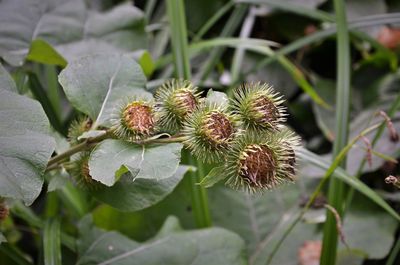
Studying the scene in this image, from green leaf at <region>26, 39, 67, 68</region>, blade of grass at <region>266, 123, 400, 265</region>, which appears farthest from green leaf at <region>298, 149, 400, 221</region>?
green leaf at <region>26, 39, 67, 68</region>

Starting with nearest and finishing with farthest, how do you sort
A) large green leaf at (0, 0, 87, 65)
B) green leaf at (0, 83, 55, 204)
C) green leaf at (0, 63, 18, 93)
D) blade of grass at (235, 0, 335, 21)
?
green leaf at (0, 83, 55, 204), green leaf at (0, 63, 18, 93), large green leaf at (0, 0, 87, 65), blade of grass at (235, 0, 335, 21)

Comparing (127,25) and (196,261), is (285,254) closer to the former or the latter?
(196,261)

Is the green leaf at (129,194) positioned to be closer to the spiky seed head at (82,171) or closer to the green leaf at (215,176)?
the spiky seed head at (82,171)

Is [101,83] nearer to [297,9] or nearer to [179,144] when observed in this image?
[179,144]

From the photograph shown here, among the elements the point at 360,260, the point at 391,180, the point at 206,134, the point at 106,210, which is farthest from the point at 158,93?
the point at 360,260

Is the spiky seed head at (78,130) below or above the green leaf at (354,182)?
above

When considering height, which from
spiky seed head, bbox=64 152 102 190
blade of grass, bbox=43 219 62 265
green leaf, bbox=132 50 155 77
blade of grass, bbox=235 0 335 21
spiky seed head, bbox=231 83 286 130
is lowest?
blade of grass, bbox=43 219 62 265

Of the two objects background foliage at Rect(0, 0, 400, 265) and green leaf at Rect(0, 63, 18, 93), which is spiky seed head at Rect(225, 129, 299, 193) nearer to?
background foliage at Rect(0, 0, 400, 265)

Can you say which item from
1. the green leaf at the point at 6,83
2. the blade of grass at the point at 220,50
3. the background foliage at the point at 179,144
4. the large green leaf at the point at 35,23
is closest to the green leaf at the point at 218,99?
the background foliage at the point at 179,144
